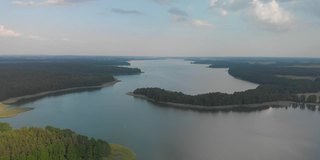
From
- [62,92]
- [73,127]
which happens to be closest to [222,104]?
[73,127]

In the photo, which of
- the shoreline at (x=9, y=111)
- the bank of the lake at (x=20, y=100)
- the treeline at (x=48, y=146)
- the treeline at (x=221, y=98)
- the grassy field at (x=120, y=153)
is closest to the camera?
the treeline at (x=48, y=146)

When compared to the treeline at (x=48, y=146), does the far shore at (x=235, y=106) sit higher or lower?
lower

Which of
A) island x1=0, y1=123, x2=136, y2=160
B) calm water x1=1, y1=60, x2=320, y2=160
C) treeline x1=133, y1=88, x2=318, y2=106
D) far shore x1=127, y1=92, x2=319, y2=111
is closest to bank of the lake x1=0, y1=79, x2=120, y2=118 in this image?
calm water x1=1, y1=60, x2=320, y2=160

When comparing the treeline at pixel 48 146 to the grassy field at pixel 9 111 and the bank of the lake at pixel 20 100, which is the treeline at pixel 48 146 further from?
the bank of the lake at pixel 20 100

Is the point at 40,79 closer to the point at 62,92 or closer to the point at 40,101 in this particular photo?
the point at 62,92

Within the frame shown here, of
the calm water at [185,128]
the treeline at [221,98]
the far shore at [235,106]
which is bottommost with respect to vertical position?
the calm water at [185,128]

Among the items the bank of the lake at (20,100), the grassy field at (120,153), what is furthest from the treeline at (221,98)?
the grassy field at (120,153)
